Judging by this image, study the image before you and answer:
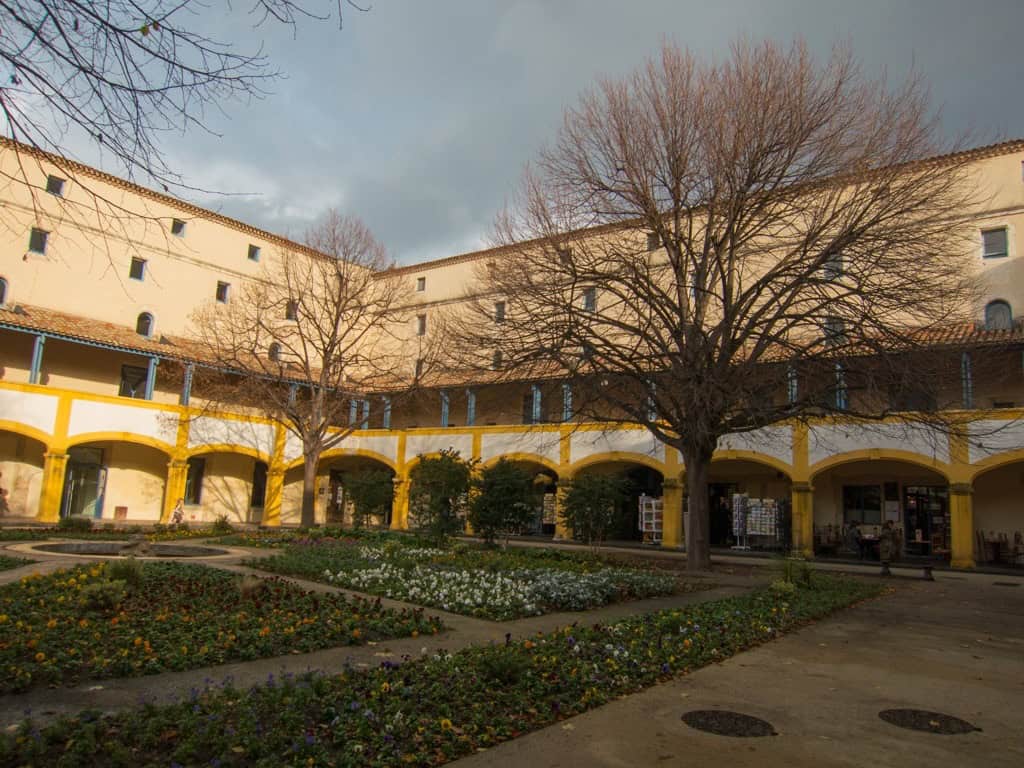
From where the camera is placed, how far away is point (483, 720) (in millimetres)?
4613

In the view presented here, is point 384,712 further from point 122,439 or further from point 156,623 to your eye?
point 122,439

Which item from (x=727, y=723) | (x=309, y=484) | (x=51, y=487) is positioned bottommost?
(x=727, y=723)

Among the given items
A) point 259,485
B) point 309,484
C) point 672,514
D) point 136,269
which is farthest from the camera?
point 259,485

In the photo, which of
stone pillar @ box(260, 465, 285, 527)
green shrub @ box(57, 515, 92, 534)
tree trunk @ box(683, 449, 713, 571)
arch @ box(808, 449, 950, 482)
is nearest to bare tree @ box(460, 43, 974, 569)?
tree trunk @ box(683, 449, 713, 571)

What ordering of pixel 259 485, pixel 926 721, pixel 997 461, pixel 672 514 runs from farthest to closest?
pixel 259 485 < pixel 672 514 < pixel 997 461 < pixel 926 721

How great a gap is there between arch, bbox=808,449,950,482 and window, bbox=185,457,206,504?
2469 centimetres

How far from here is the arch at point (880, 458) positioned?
21109mm

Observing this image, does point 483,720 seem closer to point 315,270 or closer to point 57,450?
point 57,450

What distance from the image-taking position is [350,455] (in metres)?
34.6

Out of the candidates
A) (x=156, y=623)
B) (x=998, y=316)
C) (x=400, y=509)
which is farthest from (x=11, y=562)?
Result: (x=998, y=316)

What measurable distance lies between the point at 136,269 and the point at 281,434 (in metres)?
9.50

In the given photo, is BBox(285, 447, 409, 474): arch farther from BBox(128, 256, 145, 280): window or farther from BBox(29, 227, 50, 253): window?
BBox(29, 227, 50, 253): window

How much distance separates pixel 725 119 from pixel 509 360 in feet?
22.0

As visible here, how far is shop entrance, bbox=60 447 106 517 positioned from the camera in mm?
27516
